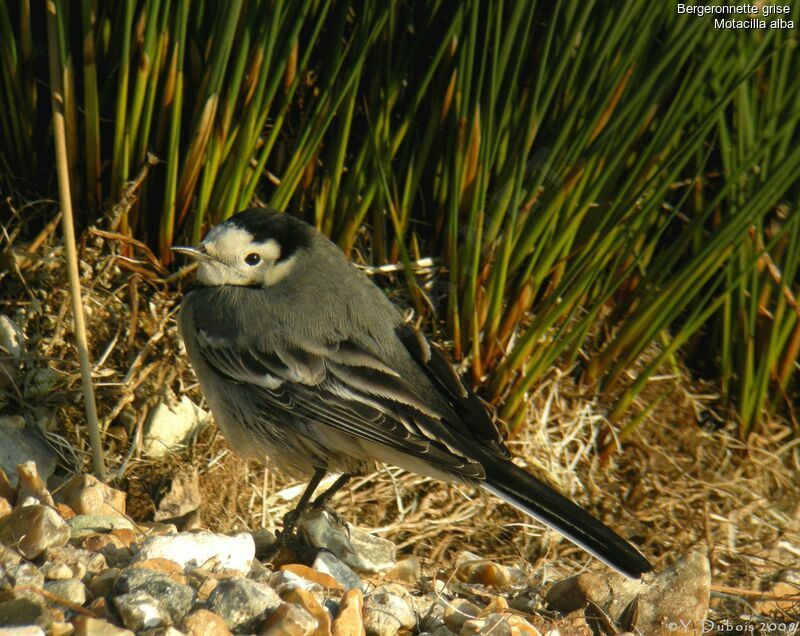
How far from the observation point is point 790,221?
425 centimetres

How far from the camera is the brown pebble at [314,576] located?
3115 millimetres

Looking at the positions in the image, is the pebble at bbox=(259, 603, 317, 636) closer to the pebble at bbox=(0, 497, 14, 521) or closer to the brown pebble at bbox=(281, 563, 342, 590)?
the brown pebble at bbox=(281, 563, 342, 590)

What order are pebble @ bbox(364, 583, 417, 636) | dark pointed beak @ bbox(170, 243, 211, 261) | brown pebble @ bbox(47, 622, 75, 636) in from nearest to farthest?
brown pebble @ bbox(47, 622, 75, 636) → pebble @ bbox(364, 583, 417, 636) → dark pointed beak @ bbox(170, 243, 211, 261)

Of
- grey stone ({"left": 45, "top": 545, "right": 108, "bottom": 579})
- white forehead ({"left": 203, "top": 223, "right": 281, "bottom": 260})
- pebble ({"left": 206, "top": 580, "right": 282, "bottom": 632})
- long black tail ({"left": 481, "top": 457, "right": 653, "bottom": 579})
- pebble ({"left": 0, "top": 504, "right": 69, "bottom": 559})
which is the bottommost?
long black tail ({"left": 481, "top": 457, "right": 653, "bottom": 579})

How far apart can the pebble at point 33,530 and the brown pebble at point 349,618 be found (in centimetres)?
77

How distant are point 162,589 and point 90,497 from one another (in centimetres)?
92

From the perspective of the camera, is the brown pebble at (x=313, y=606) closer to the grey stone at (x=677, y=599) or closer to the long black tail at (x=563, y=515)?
the long black tail at (x=563, y=515)

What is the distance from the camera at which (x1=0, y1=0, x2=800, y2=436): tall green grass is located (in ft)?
12.9

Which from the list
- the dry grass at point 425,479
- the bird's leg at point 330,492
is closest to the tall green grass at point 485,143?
the dry grass at point 425,479

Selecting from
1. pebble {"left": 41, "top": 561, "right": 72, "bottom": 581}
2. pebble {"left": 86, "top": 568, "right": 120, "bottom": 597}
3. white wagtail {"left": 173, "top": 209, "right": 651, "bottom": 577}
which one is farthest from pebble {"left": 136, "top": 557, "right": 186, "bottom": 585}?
white wagtail {"left": 173, "top": 209, "right": 651, "bottom": 577}

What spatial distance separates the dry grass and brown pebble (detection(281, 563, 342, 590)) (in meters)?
0.81

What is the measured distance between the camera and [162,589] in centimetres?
255

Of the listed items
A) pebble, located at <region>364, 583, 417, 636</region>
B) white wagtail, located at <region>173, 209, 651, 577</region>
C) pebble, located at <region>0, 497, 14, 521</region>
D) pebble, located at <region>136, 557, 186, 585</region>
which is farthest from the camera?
white wagtail, located at <region>173, 209, 651, 577</region>

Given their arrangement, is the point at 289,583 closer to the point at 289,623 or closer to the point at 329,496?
the point at 289,623
